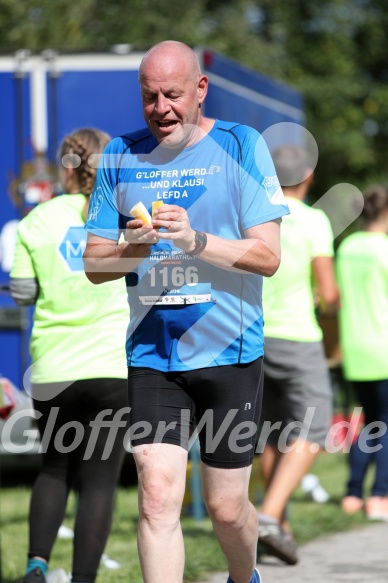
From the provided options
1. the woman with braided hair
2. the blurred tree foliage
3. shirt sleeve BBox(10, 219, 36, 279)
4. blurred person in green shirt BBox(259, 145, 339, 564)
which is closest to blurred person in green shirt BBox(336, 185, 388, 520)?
blurred person in green shirt BBox(259, 145, 339, 564)

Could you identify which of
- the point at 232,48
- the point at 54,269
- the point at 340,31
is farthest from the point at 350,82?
the point at 54,269

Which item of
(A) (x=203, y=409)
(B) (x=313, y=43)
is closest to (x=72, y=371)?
(A) (x=203, y=409)

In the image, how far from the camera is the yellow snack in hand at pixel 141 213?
3992mm

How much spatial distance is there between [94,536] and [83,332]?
827 millimetres

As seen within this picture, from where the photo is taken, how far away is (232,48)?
1888 centimetres

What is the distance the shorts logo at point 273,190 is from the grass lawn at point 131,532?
2.24m

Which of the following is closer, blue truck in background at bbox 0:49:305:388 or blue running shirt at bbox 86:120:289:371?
blue running shirt at bbox 86:120:289:371

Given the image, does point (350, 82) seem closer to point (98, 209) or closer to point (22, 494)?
point (22, 494)

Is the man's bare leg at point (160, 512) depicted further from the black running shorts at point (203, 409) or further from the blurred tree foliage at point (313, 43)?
the blurred tree foliage at point (313, 43)

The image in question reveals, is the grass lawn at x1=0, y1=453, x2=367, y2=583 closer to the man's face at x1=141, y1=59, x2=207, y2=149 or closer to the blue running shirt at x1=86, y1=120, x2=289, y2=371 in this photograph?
the blue running shirt at x1=86, y1=120, x2=289, y2=371

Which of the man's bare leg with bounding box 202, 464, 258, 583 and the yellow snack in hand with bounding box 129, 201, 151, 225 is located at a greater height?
the yellow snack in hand with bounding box 129, 201, 151, 225

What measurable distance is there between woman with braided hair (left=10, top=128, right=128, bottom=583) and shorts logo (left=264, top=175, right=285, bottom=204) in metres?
1.17

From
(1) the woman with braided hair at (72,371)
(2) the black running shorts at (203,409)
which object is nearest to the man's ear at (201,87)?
(2) the black running shorts at (203,409)

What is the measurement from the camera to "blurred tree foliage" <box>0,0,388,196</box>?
58.8ft
